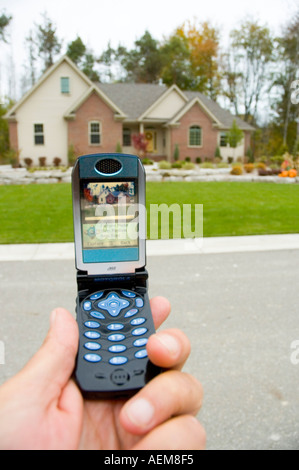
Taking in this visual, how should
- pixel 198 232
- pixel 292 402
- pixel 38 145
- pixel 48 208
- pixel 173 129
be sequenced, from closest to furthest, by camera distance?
pixel 292 402, pixel 198 232, pixel 48 208, pixel 38 145, pixel 173 129

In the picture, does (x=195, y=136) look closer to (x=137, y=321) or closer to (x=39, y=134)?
(x=39, y=134)

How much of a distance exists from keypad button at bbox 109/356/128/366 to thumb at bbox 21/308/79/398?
0.07 meters

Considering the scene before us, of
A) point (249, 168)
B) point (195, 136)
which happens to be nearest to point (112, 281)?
point (249, 168)

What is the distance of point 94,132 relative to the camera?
18.0m

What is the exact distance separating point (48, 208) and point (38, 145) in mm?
12331

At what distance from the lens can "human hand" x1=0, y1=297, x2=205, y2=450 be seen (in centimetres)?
58

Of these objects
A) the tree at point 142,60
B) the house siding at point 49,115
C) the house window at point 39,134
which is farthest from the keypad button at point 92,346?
the tree at point 142,60

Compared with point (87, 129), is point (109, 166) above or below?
below

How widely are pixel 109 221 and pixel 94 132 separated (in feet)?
58.5

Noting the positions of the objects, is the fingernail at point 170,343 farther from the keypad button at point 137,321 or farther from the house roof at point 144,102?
the house roof at point 144,102

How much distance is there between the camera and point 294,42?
22906 millimetres

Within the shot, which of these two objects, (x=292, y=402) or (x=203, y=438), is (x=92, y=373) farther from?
(x=292, y=402)

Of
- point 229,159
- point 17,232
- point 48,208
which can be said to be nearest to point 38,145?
point 229,159

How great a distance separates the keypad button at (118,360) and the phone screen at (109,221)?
229mm
